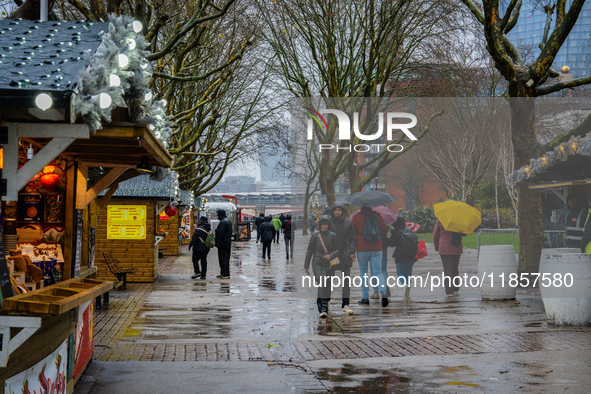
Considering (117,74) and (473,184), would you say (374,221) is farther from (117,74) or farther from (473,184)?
(117,74)

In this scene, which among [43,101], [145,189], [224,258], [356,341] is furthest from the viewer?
[224,258]

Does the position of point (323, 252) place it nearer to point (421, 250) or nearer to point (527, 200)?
point (421, 250)

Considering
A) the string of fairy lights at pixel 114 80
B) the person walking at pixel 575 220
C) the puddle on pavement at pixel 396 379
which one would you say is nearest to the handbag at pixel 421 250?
the person walking at pixel 575 220

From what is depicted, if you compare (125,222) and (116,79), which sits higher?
(116,79)

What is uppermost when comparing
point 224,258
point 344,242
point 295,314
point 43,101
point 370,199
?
point 43,101

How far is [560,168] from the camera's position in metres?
14.5

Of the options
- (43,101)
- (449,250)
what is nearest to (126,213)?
(449,250)

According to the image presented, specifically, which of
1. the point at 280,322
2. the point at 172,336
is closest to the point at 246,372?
the point at 172,336


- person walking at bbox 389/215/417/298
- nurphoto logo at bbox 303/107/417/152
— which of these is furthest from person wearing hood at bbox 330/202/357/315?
nurphoto logo at bbox 303/107/417/152

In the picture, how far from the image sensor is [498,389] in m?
6.29

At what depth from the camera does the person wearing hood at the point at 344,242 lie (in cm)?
1122

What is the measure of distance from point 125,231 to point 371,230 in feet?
27.2

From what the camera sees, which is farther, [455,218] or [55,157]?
[455,218]

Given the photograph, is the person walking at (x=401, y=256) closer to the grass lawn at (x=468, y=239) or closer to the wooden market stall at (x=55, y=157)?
the grass lawn at (x=468, y=239)
